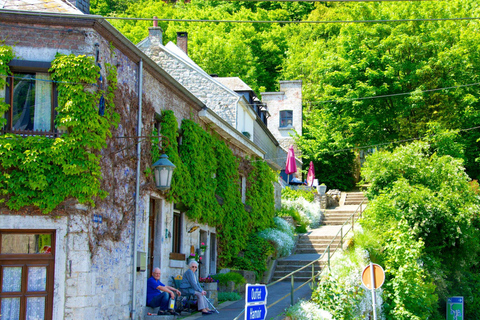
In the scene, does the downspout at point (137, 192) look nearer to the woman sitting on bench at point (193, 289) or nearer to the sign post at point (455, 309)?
the woman sitting on bench at point (193, 289)

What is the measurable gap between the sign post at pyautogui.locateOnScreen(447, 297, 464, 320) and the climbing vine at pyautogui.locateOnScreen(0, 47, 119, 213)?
1337cm

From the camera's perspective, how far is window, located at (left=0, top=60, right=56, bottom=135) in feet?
35.8

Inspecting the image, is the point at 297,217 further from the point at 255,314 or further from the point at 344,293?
the point at 255,314

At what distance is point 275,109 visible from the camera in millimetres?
40250

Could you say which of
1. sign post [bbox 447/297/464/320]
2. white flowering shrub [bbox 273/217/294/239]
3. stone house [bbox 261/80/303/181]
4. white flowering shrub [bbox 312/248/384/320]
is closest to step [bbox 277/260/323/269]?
white flowering shrub [bbox 273/217/294/239]

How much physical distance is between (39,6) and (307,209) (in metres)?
18.5

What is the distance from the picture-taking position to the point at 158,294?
13156mm

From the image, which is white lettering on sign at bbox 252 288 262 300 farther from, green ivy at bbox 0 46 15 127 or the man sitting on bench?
green ivy at bbox 0 46 15 127

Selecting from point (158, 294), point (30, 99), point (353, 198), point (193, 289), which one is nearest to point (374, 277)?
point (193, 289)

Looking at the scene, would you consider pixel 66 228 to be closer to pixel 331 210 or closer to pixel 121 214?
pixel 121 214

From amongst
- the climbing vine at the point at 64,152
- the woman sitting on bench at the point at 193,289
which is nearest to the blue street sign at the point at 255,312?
the climbing vine at the point at 64,152

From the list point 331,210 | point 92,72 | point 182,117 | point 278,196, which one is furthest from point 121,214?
point 331,210

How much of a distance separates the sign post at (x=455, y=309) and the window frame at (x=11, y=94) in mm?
14564

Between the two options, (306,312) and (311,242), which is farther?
(311,242)
